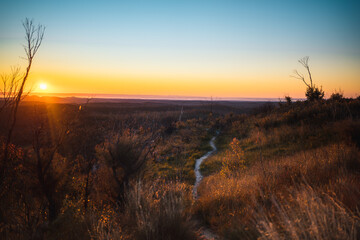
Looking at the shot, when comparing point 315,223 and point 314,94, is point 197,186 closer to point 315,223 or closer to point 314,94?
point 315,223

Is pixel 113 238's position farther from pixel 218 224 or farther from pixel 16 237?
pixel 218 224

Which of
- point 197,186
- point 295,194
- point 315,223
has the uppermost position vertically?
point 315,223

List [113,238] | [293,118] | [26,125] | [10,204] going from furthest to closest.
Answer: [26,125]
[293,118]
[10,204]
[113,238]

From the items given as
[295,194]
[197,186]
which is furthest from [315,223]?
[197,186]

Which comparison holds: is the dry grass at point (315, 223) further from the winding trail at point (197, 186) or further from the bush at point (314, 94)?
the bush at point (314, 94)

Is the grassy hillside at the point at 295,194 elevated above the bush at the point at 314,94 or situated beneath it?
situated beneath

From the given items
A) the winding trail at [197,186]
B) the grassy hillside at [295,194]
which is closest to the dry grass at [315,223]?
the grassy hillside at [295,194]

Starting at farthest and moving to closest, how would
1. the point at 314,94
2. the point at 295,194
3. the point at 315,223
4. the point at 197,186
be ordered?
the point at 314,94 → the point at 197,186 → the point at 295,194 → the point at 315,223

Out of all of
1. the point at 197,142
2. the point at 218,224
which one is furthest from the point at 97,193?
the point at 197,142

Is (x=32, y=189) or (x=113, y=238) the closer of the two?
(x=113, y=238)

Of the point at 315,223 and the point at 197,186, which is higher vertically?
the point at 315,223

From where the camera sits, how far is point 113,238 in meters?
3.45

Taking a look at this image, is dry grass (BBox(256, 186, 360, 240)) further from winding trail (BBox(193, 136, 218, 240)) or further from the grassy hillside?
winding trail (BBox(193, 136, 218, 240))

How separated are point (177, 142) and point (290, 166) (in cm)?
1425
